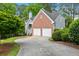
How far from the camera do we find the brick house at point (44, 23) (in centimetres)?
798

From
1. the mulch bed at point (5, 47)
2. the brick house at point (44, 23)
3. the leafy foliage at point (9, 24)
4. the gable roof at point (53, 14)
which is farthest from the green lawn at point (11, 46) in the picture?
the gable roof at point (53, 14)

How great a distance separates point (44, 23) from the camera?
8141 mm

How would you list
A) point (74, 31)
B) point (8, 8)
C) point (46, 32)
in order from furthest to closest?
point (74, 31), point (46, 32), point (8, 8)

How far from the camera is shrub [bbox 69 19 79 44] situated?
26.8 ft

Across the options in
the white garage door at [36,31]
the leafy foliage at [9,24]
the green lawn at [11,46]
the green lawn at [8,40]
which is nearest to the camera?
the green lawn at [11,46]

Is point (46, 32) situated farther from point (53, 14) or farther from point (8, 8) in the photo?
point (8, 8)

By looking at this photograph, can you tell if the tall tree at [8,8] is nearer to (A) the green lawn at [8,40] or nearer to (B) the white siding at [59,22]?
(A) the green lawn at [8,40]

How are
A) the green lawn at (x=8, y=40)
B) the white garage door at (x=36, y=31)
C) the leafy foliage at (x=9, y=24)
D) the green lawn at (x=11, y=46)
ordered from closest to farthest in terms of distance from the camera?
1. the green lawn at (x=11, y=46)
2. the green lawn at (x=8, y=40)
3. the leafy foliage at (x=9, y=24)
4. the white garage door at (x=36, y=31)

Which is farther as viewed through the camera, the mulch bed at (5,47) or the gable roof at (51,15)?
the gable roof at (51,15)

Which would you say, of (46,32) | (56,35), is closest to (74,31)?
(56,35)

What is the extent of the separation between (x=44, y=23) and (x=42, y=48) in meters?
0.62

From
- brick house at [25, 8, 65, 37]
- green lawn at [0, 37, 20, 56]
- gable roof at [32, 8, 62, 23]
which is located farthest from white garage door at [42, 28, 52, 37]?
green lawn at [0, 37, 20, 56]

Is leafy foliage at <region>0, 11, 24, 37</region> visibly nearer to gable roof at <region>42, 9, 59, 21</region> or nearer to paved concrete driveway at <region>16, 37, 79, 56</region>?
paved concrete driveway at <region>16, 37, 79, 56</region>

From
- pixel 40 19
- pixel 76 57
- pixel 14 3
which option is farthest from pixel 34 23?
pixel 76 57
